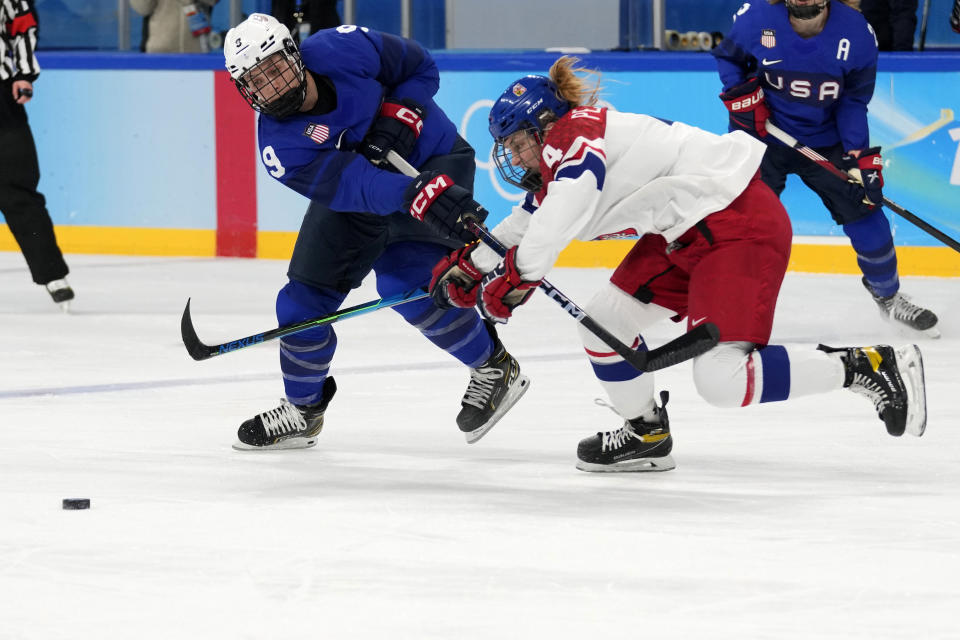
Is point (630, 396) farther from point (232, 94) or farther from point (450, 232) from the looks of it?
point (232, 94)

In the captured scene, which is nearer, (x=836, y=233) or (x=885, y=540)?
(x=885, y=540)

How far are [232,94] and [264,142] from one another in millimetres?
4031

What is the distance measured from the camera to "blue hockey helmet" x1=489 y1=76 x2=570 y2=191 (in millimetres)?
2795

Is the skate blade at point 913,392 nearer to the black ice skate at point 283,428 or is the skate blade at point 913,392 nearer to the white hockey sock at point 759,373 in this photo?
the white hockey sock at point 759,373

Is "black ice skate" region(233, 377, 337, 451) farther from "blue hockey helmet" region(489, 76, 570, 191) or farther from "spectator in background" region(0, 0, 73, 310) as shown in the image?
"spectator in background" region(0, 0, 73, 310)

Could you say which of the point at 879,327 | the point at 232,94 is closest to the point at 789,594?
the point at 879,327

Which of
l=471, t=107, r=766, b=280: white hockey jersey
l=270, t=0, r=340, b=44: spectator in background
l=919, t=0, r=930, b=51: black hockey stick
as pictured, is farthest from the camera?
l=270, t=0, r=340, b=44: spectator in background

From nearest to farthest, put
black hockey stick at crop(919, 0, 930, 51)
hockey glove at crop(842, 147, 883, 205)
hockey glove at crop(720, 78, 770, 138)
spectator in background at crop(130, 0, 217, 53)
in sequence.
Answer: hockey glove at crop(842, 147, 883, 205) < hockey glove at crop(720, 78, 770, 138) < black hockey stick at crop(919, 0, 930, 51) < spectator in background at crop(130, 0, 217, 53)

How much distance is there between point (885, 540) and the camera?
2.48 meters

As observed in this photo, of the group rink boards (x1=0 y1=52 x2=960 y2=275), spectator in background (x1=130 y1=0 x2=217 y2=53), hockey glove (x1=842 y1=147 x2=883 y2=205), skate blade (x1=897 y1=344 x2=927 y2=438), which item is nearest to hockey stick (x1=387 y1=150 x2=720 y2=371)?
skate blade (x1=897 y1=344 x2=927 y2=438)

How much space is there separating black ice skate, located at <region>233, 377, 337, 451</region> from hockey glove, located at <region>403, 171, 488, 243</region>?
580mm

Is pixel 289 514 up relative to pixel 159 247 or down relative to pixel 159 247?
up

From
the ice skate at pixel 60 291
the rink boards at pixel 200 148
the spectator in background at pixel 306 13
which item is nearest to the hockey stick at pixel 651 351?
the ice skate at pixel 60 291

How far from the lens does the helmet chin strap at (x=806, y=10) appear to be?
4.83 metres
